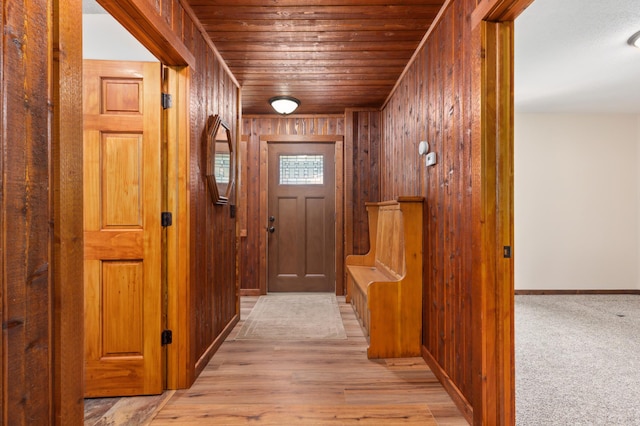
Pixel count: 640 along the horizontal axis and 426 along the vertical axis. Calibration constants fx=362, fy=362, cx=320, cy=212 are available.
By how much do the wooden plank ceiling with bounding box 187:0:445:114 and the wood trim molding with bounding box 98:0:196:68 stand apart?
436 mm

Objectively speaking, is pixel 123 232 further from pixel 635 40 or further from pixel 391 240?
pixel 635 40

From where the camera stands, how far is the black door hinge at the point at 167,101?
2.18 meters

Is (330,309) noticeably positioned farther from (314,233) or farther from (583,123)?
(583,123)

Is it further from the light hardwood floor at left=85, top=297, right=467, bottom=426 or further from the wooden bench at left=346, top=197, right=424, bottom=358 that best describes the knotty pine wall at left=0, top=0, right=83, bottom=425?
the wooden bench at left=346, top=197, right=424, bottom=358

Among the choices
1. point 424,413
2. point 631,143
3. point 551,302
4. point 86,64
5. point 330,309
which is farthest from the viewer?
point 631,143

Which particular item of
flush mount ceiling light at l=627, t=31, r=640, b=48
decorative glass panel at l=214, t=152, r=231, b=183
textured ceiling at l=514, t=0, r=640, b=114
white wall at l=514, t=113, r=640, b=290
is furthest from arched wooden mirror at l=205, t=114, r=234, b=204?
white wall at l=514, t=113, r=640, b=290

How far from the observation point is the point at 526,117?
15.7 feet

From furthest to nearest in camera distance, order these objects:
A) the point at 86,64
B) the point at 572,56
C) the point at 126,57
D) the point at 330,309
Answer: the point at 330,309 → the point at 572,56 → the point at 126,57 → the point at 86,64

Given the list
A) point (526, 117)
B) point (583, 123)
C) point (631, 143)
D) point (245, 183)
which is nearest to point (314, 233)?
Answer: point (245, 183)

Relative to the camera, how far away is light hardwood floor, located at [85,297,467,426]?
1.90 meters

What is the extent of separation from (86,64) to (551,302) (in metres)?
5.08

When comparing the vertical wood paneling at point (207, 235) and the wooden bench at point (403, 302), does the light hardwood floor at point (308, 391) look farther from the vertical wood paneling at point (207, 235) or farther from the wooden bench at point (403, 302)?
the vertical wood paneling at point (207, 235)

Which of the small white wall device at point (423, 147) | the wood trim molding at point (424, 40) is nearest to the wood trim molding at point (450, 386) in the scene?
the small white wall device at point (423, 147)

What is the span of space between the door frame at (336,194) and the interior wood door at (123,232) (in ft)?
8.63
